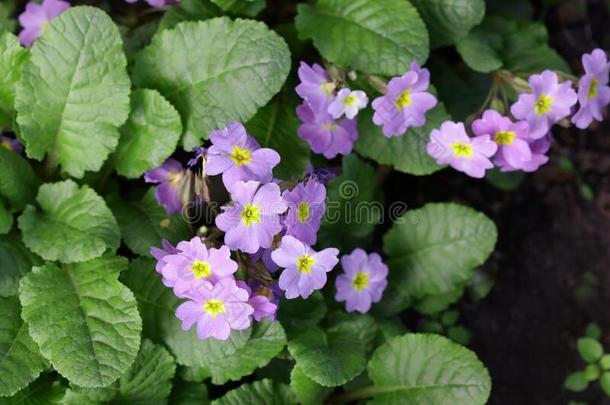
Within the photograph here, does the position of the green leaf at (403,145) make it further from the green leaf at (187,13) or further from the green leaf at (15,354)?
the green leaf at (15,354)


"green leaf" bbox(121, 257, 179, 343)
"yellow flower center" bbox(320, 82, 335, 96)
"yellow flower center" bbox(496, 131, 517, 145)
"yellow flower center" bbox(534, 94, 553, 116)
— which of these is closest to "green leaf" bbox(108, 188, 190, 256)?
"green leaf" bbox(121, 257, 179, 343)

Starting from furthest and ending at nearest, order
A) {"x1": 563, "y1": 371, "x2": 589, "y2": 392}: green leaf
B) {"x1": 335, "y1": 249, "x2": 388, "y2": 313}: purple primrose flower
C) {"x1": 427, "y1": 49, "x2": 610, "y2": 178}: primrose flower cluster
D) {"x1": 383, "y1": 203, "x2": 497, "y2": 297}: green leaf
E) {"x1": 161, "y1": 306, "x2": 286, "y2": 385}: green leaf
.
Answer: {"x1": 563, "y1": 371, "x2": 589, "y2": 392}: green leaf
{"x1": 383, "y1": 203, "x2": 497, "y2": 297}: green leaf
{"x1": 335, "y1": 249, "x2": 388, "y2": 313}: purple primrose flower
{"x1": 427, "y1": 49, "x2": 610, "y2": 178}: primrose flower cluster
{"x1": 161, "y1": 306, "x2": 286, "y2": 385}: green leaf

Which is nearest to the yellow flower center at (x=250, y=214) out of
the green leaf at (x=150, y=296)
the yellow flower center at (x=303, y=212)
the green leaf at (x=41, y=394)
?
the yellow flower center at (x=303, y=212)

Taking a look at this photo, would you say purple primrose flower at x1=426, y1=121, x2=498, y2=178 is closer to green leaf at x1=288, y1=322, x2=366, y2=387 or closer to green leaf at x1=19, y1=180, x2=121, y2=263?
green leaf at x1=288, y1=322, x2=366, y2=387

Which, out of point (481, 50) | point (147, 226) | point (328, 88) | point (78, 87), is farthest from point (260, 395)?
point (481, 50)

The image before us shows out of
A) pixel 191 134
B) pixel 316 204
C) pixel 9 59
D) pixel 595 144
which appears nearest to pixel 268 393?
pixel 316 204

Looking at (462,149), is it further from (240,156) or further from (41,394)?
(41,394)

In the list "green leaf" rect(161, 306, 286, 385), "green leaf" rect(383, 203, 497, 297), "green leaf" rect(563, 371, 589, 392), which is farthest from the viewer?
"green leaf" rect(563, 371, 589, 392)
